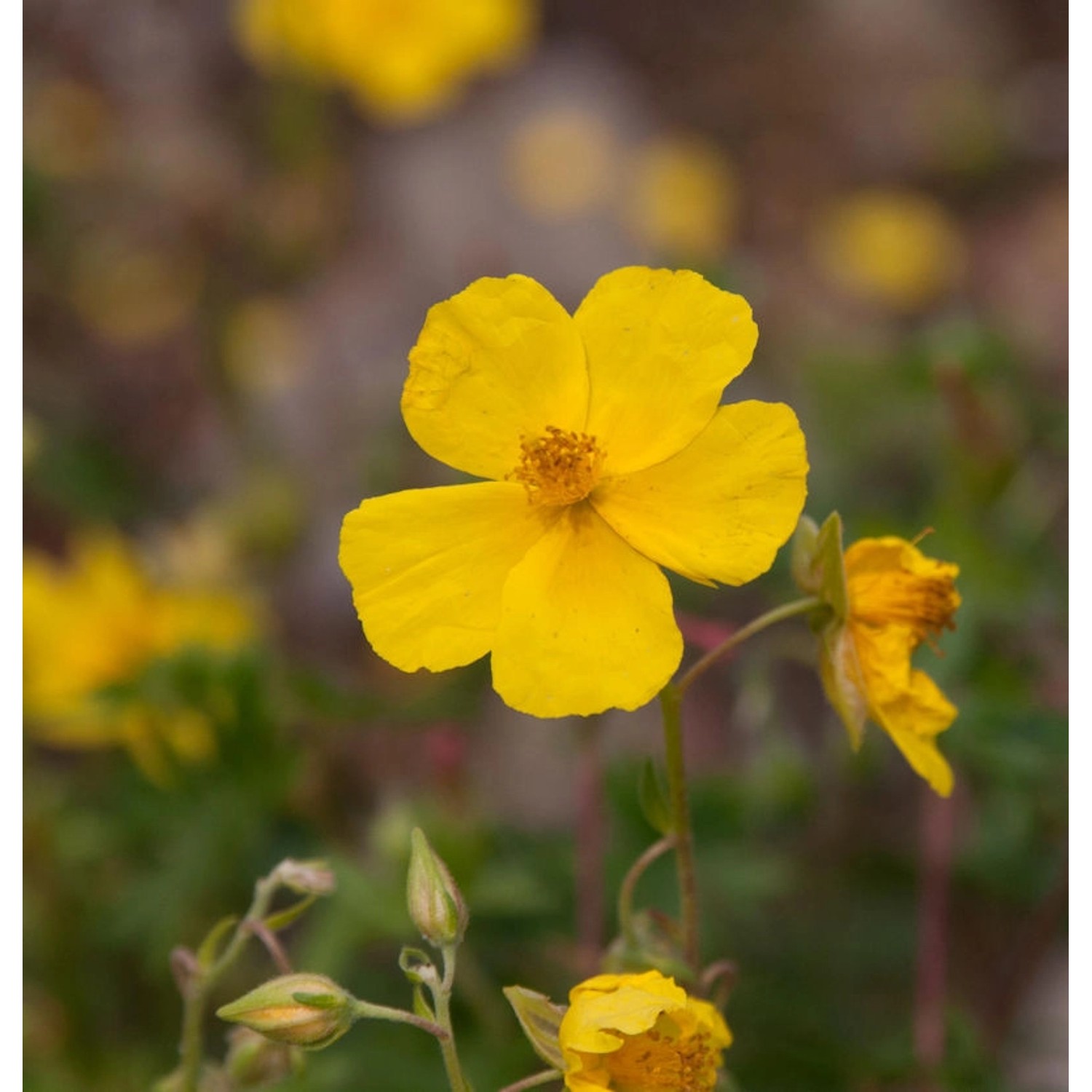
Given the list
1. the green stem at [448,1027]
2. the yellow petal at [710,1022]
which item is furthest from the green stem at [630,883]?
the green stem at [448,1027]

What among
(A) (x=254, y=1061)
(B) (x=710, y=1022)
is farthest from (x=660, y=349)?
(A) (x=254, y=1061)

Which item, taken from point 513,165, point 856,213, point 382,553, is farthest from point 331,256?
point 382,553

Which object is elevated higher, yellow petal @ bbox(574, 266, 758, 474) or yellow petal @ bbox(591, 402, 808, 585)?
yellow petal @ bbox(574, 266, 758, 474)

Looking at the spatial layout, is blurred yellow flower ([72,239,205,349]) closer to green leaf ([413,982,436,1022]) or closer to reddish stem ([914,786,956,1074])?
reddish stem ([914,786,956,1074])

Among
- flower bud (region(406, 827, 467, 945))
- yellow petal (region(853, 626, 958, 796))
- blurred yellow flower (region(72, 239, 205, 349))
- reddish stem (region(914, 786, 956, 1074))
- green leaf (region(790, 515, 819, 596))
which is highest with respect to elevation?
blurred yellow flower (region(72, 239, 205, 349))

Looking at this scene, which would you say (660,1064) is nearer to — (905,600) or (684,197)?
(905,600)

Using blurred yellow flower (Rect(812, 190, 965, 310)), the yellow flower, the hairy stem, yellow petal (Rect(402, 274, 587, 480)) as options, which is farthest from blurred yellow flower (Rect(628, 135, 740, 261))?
the yellow flower

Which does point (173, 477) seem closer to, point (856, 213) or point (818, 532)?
point (856, 213)

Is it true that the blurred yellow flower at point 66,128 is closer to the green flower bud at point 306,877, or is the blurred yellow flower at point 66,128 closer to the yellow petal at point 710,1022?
the green flower bud at point 306,877
